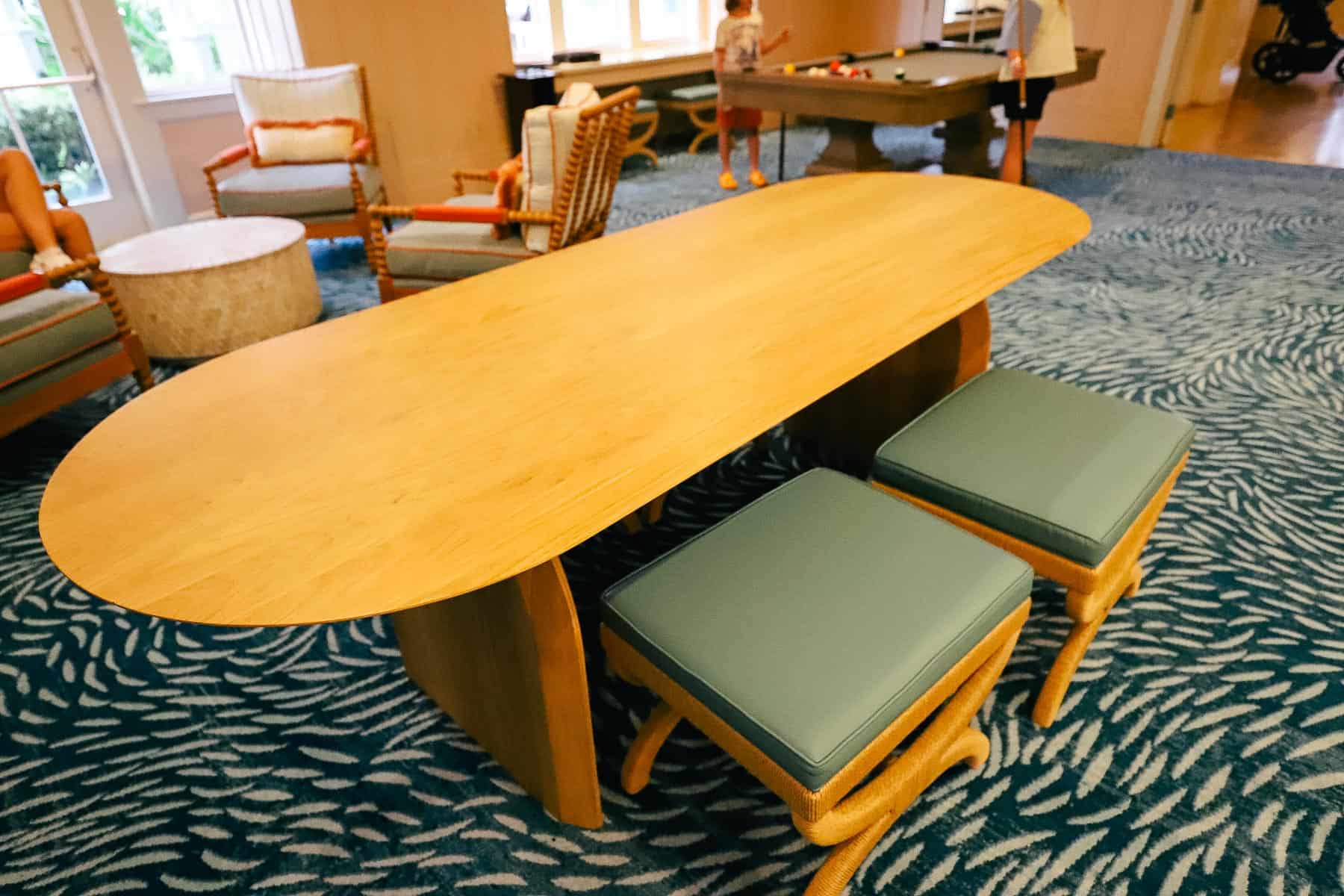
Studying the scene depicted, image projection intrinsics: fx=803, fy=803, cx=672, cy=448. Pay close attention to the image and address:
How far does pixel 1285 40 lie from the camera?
8.40m

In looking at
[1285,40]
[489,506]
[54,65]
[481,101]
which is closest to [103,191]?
[54,65]

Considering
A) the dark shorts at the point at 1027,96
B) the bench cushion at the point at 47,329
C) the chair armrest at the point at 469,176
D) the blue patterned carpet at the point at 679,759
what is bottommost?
the blue patterned carpet at the point at 679,759

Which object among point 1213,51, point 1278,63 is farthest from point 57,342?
point 1278,63

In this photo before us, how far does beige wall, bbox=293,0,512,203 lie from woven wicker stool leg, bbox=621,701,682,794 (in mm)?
4452

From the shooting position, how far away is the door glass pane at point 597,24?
6246 millimetres

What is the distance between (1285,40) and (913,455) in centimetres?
1000

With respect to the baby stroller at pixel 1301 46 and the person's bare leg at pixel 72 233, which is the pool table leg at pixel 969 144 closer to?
the person's bare leg at pixel 72 233

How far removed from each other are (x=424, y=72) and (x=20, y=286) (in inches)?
120

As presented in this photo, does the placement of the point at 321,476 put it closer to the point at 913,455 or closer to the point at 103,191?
the point at 913,455

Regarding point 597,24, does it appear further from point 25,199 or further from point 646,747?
point 646,747

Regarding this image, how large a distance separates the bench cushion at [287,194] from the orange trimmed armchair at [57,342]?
4.38 feet

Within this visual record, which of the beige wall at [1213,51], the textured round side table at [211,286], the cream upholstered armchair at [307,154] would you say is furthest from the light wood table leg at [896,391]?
the beige wall at [1213,51]

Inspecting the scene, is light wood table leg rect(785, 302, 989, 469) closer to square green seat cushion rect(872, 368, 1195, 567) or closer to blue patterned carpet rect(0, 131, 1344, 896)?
blue patterned carpet rect(0, 131, 1344, 896)

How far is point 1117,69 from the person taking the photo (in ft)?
19.6
